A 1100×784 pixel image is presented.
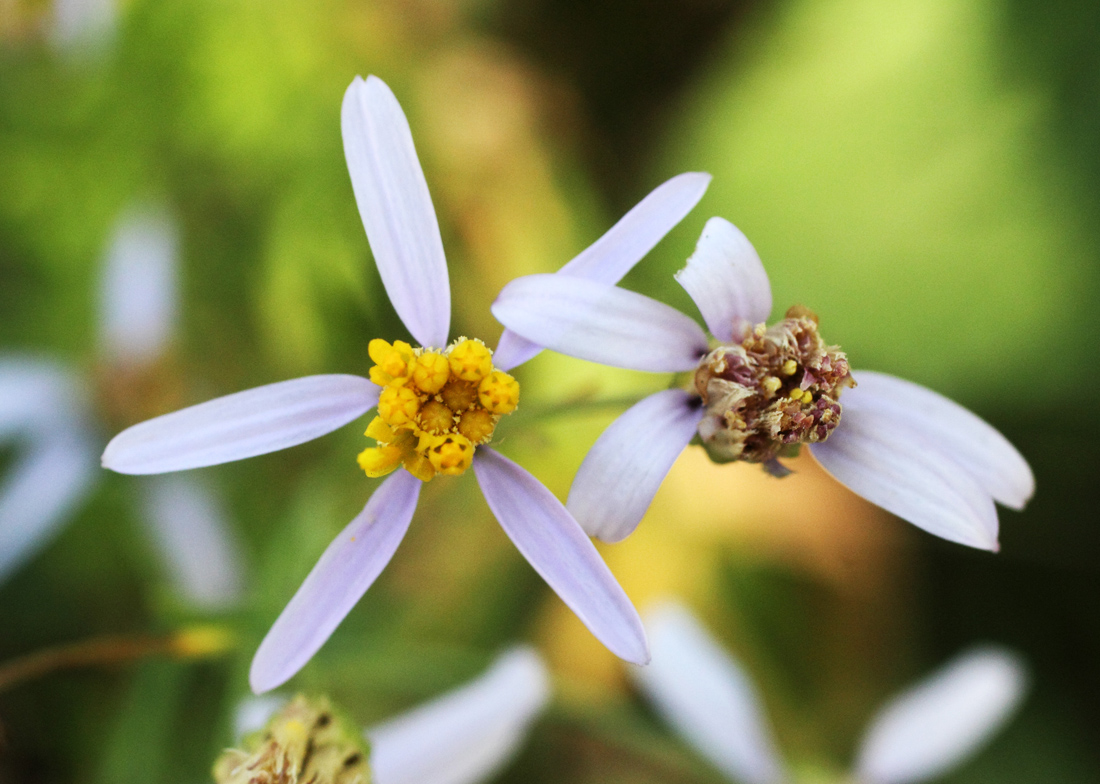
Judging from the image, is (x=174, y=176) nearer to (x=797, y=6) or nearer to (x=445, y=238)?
(x=445, y=238)

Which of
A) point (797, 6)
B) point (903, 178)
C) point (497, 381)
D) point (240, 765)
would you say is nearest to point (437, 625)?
point (240, 765)

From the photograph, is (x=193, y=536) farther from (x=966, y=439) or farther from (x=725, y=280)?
(x=966, y=439)

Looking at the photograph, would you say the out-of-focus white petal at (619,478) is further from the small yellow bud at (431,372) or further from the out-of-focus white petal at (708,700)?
the out-of-focus white petal at (708,700)

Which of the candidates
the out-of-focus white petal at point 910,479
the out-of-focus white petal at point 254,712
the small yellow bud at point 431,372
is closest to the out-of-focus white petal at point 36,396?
the out-of-focus white petal at point 254,712

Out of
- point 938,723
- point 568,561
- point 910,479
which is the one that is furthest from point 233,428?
point 938,723

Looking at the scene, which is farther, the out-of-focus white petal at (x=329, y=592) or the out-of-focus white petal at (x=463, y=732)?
the out-of-focus white petal at (x=463, y=732)

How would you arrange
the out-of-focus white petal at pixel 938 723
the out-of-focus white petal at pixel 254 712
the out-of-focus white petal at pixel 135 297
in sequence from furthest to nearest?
the out-of-focus white petal at pixel 135 297, the out-of-focus white petal at pixel 938 723, the out-of-focus white petal at pixel 254 712

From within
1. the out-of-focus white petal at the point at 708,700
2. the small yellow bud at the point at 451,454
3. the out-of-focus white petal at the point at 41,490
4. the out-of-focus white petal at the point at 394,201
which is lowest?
the out-of-focus white petal at the point at 708,700

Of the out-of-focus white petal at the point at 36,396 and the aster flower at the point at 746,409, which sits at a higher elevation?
the out-of-focus white petal at the point at 36,396
